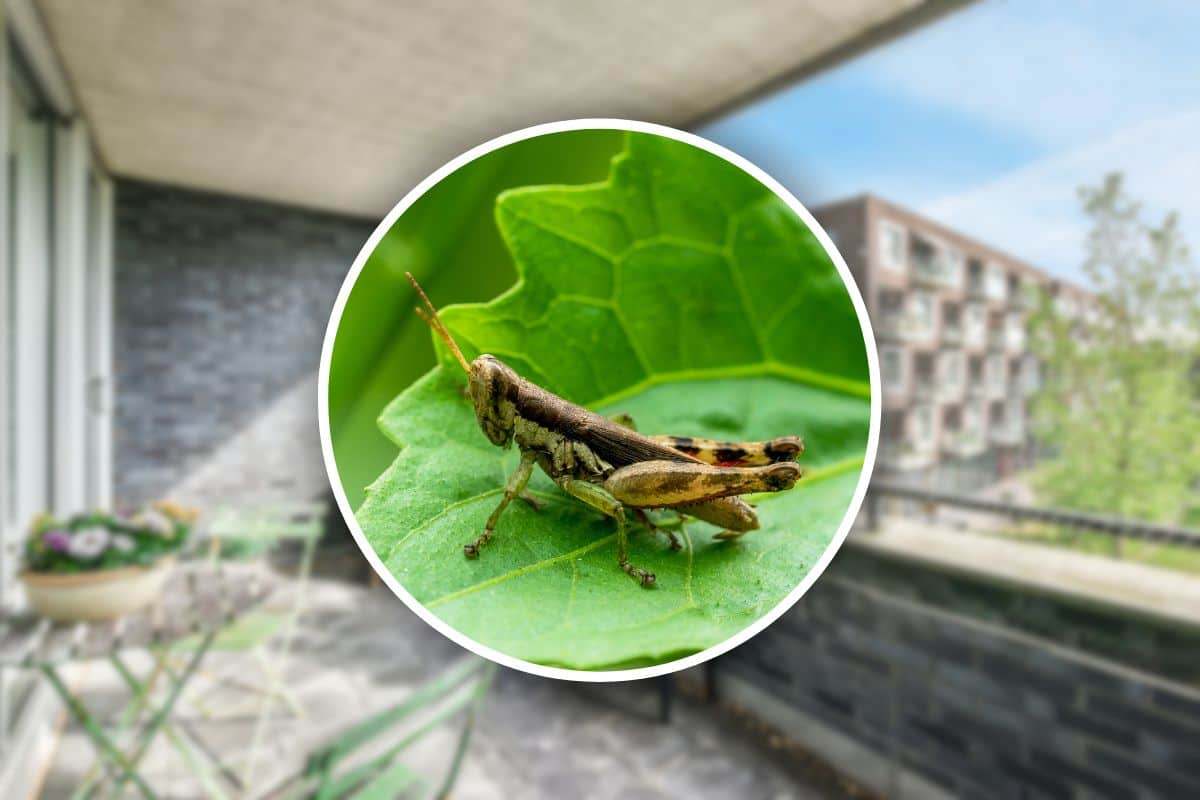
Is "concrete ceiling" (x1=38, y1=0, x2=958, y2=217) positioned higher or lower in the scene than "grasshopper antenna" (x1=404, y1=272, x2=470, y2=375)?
higher

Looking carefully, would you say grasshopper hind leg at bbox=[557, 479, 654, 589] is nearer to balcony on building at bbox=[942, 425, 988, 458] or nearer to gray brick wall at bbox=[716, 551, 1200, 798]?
gray brick wall at bbox=[716, 551, 1200, 798]

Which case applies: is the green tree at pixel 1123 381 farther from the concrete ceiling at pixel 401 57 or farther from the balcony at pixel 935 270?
the concrete ceiling at pixel 401 57

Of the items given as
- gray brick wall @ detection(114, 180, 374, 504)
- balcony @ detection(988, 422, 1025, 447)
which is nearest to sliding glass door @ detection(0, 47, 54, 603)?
gray brick wall @ detection(114, 180, 374, 504)

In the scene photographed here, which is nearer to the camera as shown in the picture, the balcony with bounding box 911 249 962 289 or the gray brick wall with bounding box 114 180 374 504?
the balcony with bounding box 911 249 962 289

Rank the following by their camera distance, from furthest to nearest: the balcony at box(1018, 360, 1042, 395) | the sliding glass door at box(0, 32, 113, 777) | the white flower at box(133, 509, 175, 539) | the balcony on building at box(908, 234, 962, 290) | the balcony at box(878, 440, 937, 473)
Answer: the balcony at box(878, 440, 937, 473)
the balcony on building at box(908, 234, 962, 290)
the balcony at box(1018, 360, 1042, 395)
the sliding glass door at box(0, 32, 113, 777)
the white flower at box(133, 509, 175, 539)

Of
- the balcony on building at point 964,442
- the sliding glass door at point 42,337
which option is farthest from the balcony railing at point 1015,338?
the sliding glass door at point 42,337

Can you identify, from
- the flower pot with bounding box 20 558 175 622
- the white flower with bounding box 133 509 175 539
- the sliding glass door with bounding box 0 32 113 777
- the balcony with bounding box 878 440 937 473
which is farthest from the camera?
the balcony with bounding box 878 440 937 473

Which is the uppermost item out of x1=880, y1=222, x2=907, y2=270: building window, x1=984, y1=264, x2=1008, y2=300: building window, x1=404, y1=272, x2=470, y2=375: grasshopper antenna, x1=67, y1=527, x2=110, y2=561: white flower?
x1=880, y1=222, x2=907, y2=270: building window
